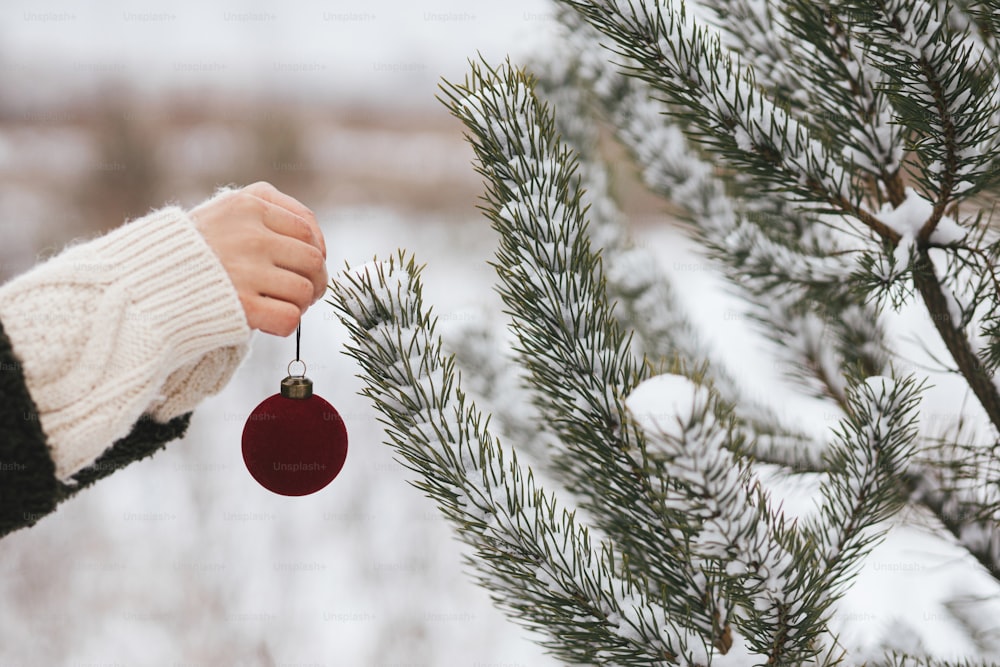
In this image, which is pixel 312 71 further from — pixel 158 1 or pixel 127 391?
pixel 127 391

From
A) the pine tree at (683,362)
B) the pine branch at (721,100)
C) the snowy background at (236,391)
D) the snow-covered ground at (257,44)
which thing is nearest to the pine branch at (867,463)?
the pine tree at (683,362)

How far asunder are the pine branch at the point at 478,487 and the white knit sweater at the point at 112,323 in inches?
3.1

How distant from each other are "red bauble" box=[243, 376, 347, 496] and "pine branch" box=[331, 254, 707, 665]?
82 mm

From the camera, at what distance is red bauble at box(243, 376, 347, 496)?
452mm

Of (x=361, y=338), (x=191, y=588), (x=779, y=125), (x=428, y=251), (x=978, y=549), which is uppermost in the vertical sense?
(x=428, y=251)

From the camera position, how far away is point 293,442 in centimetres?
45

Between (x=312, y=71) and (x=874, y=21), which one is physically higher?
(x=312, y=71)

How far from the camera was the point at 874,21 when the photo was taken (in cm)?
36

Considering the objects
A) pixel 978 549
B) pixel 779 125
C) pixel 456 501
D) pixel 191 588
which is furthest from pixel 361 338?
pixel 191 588

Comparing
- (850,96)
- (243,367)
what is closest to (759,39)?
(850,96)

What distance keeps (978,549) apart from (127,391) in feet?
1.95

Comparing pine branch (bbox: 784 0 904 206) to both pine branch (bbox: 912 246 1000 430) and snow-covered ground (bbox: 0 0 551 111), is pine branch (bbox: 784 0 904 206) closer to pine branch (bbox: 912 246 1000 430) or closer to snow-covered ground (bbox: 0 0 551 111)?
pine branch (bbox: 912 246 1000 430)

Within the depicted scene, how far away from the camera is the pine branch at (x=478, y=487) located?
37 centimetres

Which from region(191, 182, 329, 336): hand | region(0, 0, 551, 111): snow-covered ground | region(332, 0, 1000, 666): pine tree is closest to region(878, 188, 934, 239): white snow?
region(332, 0, 1000, 666): pine tree
